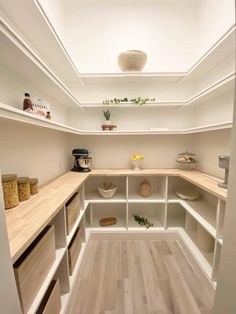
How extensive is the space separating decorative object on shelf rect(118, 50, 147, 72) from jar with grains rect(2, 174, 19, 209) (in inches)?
63.4

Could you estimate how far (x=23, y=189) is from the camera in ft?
3.24

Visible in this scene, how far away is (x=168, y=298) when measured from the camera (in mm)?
1185

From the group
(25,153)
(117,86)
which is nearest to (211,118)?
(117,86)

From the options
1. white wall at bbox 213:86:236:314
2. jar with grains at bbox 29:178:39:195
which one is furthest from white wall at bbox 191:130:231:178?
jar with grains at bbox 29:178:39:195

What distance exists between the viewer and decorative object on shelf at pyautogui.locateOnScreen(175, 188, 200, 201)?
1870 millimetres

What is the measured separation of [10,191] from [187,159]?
1.78m

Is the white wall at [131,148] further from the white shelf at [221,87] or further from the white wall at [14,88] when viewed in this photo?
the white wall at [14,88]

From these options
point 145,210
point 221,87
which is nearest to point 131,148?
point 145,210

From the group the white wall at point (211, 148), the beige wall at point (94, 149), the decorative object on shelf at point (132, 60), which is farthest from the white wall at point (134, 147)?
A: the decorative object on shelf at point (132, 60)

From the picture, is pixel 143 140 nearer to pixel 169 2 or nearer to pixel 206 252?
pixel 206 252

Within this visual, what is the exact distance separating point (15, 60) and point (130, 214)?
81.0 inches

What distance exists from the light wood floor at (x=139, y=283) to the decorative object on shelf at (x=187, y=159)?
97 cm

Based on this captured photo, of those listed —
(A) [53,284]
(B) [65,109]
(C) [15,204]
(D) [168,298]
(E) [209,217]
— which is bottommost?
(D) [168,298]

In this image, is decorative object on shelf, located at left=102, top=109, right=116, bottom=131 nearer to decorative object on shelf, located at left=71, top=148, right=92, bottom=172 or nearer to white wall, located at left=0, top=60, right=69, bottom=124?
decorative object on shelf, located at left=71, top=148, right=92, bottom=172
